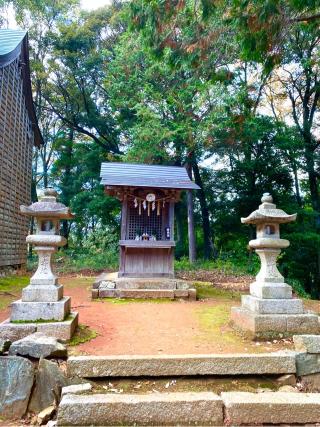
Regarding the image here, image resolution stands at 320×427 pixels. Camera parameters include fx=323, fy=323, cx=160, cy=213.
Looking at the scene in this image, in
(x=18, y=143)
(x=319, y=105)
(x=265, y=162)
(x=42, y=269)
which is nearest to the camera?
(x=42, y=269)

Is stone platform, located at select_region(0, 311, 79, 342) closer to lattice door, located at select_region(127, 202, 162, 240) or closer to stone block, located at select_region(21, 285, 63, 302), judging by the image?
stone block, located at select_region(21, 285, 63, 302)

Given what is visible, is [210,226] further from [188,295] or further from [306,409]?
[306,409]

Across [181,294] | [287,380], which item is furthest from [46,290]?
[181,294]

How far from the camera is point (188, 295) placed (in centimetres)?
846

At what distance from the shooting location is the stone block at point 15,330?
4.13 meters

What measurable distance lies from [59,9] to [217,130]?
1373 centimetres

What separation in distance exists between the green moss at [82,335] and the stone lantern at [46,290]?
0.11 metres

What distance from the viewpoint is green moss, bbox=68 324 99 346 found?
14.1 feet

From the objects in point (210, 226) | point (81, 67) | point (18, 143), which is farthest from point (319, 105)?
point (18, 143)

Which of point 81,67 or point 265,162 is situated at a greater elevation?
point 81,67

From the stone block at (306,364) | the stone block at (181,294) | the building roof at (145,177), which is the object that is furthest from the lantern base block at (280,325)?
the building roof at (145,177)

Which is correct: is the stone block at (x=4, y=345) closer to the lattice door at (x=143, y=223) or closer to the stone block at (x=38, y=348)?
the stone block at (x=38, y=348)

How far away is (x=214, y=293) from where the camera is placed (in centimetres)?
947

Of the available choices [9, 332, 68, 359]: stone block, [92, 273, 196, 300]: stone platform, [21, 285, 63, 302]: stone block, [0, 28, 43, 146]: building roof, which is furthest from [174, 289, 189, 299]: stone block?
[0, 28, 43, 146]: building roof
